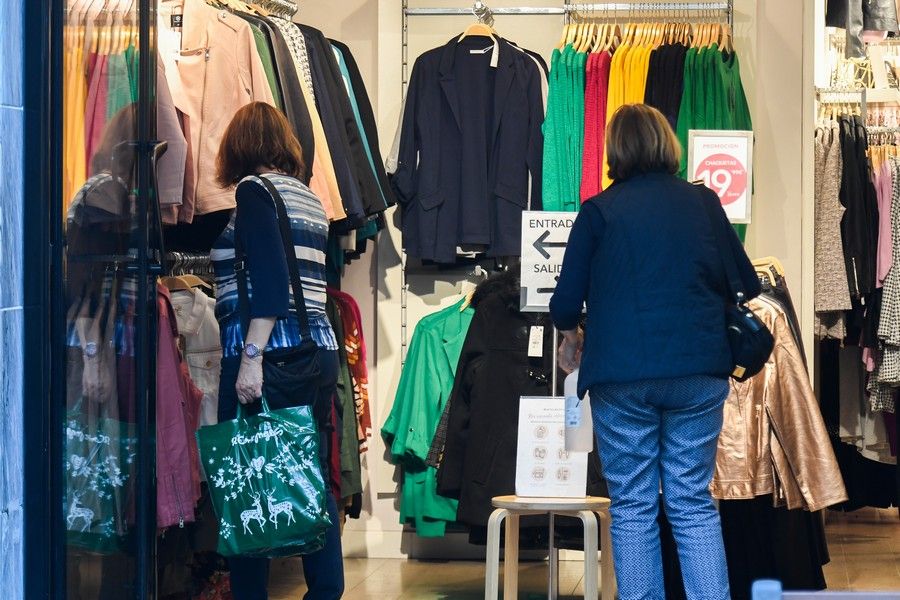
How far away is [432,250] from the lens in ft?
19.2

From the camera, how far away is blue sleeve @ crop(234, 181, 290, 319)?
149 inches

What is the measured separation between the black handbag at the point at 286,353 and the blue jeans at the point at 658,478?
2.70ft

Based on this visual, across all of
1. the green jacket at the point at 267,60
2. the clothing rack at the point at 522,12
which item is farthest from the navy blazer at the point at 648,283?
the clothing rack at the point at 522,12

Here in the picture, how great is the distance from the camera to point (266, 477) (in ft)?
12.5

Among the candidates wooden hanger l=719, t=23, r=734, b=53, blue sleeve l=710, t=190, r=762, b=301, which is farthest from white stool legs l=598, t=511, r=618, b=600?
wooden hanger l=719, t=23, r=734, b=53

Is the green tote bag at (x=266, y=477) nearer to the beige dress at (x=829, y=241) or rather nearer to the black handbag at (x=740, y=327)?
the black handbag at (x=740, y=327)

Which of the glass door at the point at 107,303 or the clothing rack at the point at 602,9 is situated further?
the clothing rack at the point at 602,9

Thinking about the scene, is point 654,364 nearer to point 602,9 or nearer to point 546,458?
point 546,458

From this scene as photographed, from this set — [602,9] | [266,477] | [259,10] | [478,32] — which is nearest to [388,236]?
A: [478,32]

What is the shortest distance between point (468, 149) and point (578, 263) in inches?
83.2

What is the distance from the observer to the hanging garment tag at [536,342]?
489cm

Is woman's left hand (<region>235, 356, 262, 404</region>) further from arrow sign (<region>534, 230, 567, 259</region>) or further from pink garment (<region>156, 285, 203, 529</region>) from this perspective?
arrow sign (<region>534, 230, 567, 259</region>)

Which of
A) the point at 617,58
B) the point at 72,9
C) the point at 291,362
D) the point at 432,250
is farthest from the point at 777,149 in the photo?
the point at 72,9

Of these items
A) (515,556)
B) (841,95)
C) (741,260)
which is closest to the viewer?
(741,260)
